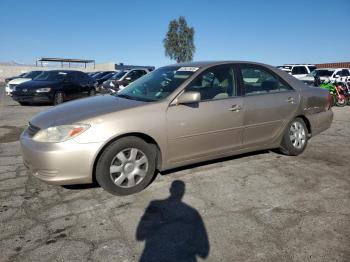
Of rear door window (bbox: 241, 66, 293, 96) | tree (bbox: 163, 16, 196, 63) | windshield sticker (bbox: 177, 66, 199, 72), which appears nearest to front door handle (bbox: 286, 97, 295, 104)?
rear door window (bbox: 241, 66, 293, 96)

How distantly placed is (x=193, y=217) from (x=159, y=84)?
2.02 metres

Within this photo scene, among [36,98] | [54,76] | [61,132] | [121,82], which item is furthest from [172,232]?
[121,82]

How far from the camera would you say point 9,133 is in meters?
7.83

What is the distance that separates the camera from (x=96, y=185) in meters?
4.29

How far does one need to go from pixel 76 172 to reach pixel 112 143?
1.62 feet

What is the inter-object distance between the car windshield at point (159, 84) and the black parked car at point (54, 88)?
30.1 ft

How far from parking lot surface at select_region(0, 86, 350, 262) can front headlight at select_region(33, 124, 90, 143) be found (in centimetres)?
72

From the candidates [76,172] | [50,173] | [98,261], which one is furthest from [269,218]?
[50,173]

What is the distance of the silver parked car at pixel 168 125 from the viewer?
3682 mm

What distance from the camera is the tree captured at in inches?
2376

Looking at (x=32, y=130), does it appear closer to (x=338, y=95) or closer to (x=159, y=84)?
(x=159, y=84)

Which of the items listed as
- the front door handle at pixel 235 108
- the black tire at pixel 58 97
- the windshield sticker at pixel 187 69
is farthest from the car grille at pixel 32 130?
the black tire at pixel 58 97

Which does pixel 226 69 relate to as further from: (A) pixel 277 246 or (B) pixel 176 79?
(A) pixel 277 246

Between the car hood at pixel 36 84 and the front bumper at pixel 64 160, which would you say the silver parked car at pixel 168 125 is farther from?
the car hood at pixel 36 84
